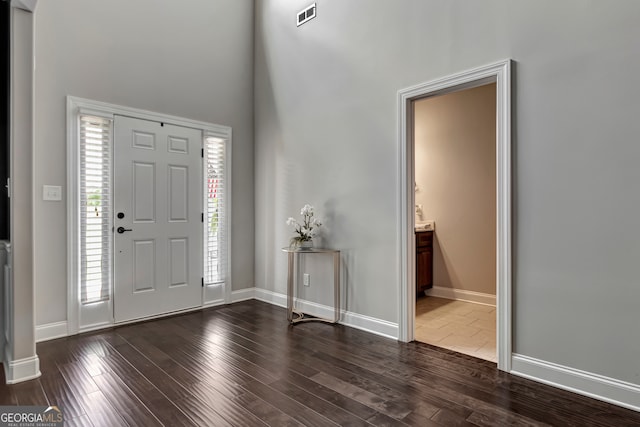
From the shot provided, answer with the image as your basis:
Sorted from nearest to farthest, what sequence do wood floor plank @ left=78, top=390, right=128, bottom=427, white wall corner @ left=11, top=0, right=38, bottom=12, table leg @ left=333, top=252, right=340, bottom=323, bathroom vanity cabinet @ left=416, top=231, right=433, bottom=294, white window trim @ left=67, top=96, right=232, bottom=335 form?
wood floor plank @ left=78, top=390, right=128, bottom=427 → white wall corner @ left=11, top=0, right=38, bottom=12 → white window trim @ left=67, top=96, right=232, bottom=335 → table leg @ left=333, top=252, right=340, bottom=323 → bathroom vanity cabinet @ left=416, top=231, right=433, bottom=294

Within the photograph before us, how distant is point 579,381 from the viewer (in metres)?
2.22

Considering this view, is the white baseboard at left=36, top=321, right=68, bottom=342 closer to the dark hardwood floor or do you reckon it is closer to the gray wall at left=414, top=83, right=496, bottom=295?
the dark hardwood floor

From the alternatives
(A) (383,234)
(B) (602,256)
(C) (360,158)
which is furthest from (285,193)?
(B) (602,256)

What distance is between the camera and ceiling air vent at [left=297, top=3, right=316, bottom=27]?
392 centimetres

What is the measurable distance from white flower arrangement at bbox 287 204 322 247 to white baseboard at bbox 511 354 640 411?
2144mm

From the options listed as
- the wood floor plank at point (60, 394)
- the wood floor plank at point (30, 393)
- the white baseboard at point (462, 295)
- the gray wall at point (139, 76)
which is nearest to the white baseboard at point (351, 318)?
the gray wall at point (139, 76)

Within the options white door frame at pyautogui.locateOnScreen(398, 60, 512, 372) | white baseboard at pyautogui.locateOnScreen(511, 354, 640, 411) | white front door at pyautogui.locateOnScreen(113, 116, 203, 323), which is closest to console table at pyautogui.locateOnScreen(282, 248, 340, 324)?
white door frame at pyautogui.locateOnScreen(398, 60, 512, 372)

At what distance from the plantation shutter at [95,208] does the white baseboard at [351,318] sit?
1869 mm

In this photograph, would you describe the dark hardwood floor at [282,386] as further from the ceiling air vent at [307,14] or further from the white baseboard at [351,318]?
the ceiling air vent at [307,14]

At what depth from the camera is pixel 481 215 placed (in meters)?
4.45

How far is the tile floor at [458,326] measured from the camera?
3.00m

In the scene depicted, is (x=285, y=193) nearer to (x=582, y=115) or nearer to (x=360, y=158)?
(x=360, y=158)

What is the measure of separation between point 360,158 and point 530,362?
2.16m

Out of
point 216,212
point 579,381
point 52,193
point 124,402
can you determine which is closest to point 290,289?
point 216,212
